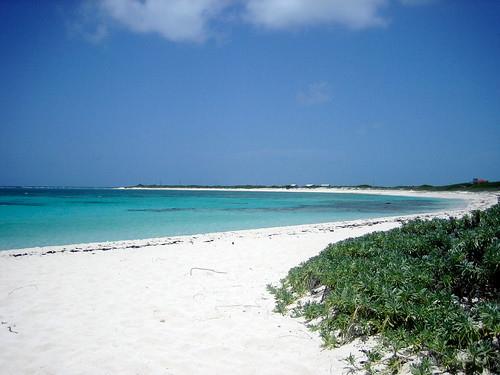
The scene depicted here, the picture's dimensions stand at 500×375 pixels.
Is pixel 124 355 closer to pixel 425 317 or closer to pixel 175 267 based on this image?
pixel 425 317

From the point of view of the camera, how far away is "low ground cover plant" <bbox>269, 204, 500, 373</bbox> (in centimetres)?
324

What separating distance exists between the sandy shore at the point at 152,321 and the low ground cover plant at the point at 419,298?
1.19 ft

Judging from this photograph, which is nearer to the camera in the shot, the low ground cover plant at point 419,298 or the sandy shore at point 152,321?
the low ground cover plant at point 419,298

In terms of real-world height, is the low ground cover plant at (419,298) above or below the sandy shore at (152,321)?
above

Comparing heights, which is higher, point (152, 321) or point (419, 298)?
point (419, 298)

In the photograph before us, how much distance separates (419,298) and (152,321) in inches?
155

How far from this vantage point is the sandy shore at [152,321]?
4000mm

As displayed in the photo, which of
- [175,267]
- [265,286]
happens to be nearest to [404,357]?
[265,286]

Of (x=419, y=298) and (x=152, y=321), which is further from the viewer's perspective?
(x=152, y=321)

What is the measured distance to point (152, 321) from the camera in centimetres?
536

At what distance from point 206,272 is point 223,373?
4936mm

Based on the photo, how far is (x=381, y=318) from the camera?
4.06 metres

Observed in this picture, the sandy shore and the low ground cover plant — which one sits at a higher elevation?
the low ground cover plant

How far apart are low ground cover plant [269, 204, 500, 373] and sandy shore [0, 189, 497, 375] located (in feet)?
1.19
